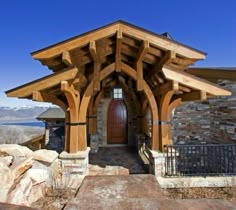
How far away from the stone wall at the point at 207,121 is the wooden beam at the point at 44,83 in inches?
210

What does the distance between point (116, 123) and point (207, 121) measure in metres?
4.20

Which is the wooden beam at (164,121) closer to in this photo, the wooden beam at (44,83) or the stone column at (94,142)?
the wooden beam at (44,83)

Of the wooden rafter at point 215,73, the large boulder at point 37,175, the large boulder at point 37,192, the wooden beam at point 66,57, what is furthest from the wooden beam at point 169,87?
the large boulder at point 37,192

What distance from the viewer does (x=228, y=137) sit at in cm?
685

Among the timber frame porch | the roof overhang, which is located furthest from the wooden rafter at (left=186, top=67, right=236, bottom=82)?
the roof overhang

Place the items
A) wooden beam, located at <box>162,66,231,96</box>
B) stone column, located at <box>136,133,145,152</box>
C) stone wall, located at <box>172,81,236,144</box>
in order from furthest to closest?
stone column, located at <box>136,133,145,152</box> < stone wall, located at <box>172,81,236,144</box> < wooden beam, located at <box>162,66,231,96</box>

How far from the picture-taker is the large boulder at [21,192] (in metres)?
3.20

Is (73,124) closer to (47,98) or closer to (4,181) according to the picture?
(47,98)

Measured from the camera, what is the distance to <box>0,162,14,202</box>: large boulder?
3.01 meters

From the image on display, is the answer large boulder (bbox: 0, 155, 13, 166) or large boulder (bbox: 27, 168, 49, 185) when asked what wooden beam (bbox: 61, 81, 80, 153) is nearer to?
large boulder (bbox: 27, 168, 49, 185)

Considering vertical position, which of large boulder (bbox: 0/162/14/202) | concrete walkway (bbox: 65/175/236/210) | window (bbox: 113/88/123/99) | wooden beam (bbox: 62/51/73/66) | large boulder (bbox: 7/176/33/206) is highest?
wooden beam (bbox: 62/51/73/66)

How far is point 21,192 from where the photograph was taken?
3459 mm

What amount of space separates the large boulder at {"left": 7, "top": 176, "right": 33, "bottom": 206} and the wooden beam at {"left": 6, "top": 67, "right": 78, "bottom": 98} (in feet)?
6.86

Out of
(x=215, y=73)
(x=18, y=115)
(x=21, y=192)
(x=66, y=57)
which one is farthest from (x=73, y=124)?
(x=18, y=115)
